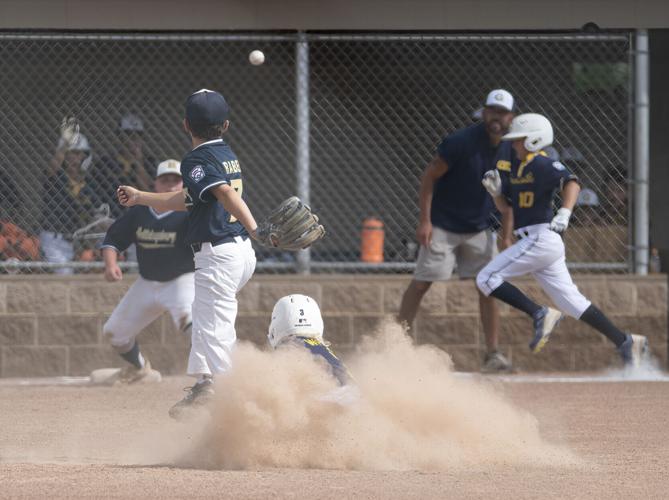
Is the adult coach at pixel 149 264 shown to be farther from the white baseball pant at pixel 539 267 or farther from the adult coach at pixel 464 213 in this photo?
the white baseball pant at pixel 539 267

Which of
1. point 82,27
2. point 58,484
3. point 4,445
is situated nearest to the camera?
point 58,484

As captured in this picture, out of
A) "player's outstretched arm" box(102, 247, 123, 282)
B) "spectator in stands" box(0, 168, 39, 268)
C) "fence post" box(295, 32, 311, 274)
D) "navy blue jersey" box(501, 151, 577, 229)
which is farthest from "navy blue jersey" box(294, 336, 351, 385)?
"spectator in stands" box(0, 168, 39, 268)

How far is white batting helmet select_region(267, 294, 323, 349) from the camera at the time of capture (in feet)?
19.1

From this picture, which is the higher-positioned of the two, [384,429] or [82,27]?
[82,27]

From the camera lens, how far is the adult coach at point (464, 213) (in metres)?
9.71

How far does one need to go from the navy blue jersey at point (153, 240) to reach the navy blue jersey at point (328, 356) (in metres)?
3.41

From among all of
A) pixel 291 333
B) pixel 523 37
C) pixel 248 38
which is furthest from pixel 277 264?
pixel 291 333

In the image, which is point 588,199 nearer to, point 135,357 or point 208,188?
point 135,357

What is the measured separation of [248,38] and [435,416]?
520 cm

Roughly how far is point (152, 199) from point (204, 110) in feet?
1.87

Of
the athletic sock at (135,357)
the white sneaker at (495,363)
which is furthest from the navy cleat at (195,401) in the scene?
the white sneaker at (495,363)

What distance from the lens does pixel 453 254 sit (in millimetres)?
9883

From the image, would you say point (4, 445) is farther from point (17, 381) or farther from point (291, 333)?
point (17, 381)

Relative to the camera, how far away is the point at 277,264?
10266 mm
